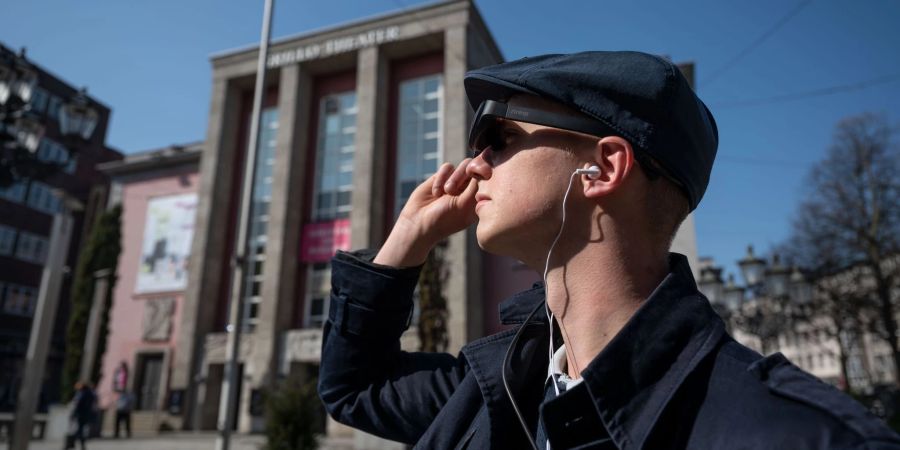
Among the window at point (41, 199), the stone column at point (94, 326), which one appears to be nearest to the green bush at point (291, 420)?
the stone column at point (94, 326)

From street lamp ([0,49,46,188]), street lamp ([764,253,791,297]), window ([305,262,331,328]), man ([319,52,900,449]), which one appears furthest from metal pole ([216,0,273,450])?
street lamp ([764,253,791,297])

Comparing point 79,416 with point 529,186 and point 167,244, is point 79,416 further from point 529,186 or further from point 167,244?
point 529,186

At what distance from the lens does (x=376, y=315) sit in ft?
→ 6.02

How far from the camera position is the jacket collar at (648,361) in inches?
43.8

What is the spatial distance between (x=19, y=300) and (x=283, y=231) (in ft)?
88.2

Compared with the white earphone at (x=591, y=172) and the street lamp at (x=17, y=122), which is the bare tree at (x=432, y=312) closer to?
the street lamp at (x=17, y=122)

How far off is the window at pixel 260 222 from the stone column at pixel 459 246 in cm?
848

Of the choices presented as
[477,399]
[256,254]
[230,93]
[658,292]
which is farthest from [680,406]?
[230,93]

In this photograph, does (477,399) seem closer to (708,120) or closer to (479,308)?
(708,120)

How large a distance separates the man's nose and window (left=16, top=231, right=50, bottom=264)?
47.9 meters

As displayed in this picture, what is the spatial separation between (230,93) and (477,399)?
31028mm

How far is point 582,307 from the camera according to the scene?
1.43 m

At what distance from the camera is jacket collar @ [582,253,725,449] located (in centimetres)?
111

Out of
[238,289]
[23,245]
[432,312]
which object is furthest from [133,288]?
[432,312]
